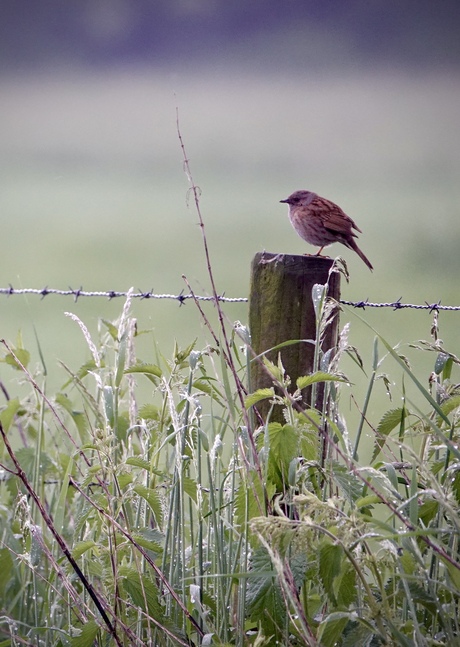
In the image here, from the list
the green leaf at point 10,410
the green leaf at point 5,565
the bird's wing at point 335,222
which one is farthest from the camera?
the bird's wing at point 335,222

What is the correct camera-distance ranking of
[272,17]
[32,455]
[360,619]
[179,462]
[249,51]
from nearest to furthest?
1. [360,619]
2. [179,462]
3. [32,455]
4. [249,51]
5. [272,17]

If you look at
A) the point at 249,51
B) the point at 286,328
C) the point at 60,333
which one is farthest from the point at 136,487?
the point at 249,51

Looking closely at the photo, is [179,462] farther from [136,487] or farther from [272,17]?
[272,17]

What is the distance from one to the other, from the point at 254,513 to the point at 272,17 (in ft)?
194

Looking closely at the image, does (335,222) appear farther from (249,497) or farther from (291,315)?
(249,497)

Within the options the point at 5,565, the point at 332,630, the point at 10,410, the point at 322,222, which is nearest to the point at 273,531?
the point at 332,630

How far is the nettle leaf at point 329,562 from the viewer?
1303mm

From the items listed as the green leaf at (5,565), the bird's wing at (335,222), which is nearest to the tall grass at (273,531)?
the green leaf at (5,565)

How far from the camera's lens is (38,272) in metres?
26.1

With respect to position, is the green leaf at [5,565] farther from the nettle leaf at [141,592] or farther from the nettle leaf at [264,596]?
the nettle leaf at [264,596]

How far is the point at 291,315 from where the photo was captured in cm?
198

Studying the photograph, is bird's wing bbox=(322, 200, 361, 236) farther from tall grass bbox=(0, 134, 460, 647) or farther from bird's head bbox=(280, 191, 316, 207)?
tall grass bbox=(0, 134, 460, 647)

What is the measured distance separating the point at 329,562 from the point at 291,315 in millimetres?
791

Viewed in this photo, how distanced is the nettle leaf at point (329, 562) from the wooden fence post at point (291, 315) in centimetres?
69
